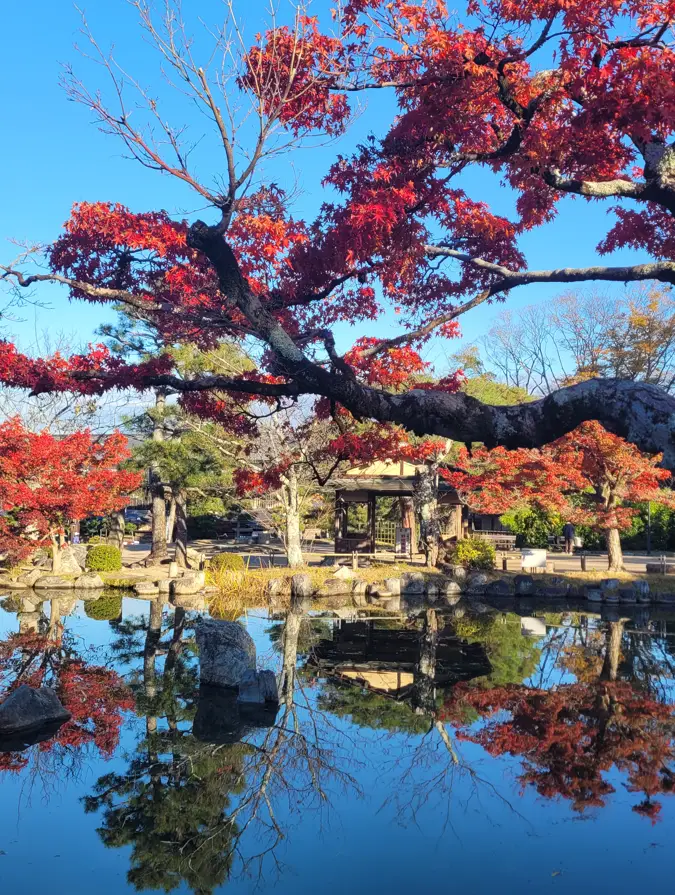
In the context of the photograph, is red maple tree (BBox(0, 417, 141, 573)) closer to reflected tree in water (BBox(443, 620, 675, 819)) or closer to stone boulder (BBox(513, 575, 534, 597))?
stone boulder (BBox(513, 575, 534, 597))

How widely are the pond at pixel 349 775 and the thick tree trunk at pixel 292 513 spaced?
270 inches

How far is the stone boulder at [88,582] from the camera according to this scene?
15203mm

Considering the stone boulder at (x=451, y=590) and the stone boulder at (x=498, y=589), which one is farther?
the stone boulder at (x=498, y=589)

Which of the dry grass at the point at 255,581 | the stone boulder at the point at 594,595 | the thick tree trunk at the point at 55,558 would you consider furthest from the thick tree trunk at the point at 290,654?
the stone boulder at the point at 594,595

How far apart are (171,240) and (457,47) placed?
10.3ft

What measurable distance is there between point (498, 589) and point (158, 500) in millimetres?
9968

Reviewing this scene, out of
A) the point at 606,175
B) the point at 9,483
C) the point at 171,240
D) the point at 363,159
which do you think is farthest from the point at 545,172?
the point at 9,483

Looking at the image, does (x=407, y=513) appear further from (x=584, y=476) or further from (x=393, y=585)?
(x=584, y=476)

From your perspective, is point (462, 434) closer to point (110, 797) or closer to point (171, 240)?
point (110, 797)

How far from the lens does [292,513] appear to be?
53.4ft

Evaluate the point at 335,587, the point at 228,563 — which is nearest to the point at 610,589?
the point at 335,587

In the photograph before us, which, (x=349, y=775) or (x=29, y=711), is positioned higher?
(x=29, y=711)

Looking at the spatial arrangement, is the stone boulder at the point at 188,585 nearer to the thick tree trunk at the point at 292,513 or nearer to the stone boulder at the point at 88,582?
the stone boulder at the point at 88,582

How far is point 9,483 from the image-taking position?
14.5 meters
